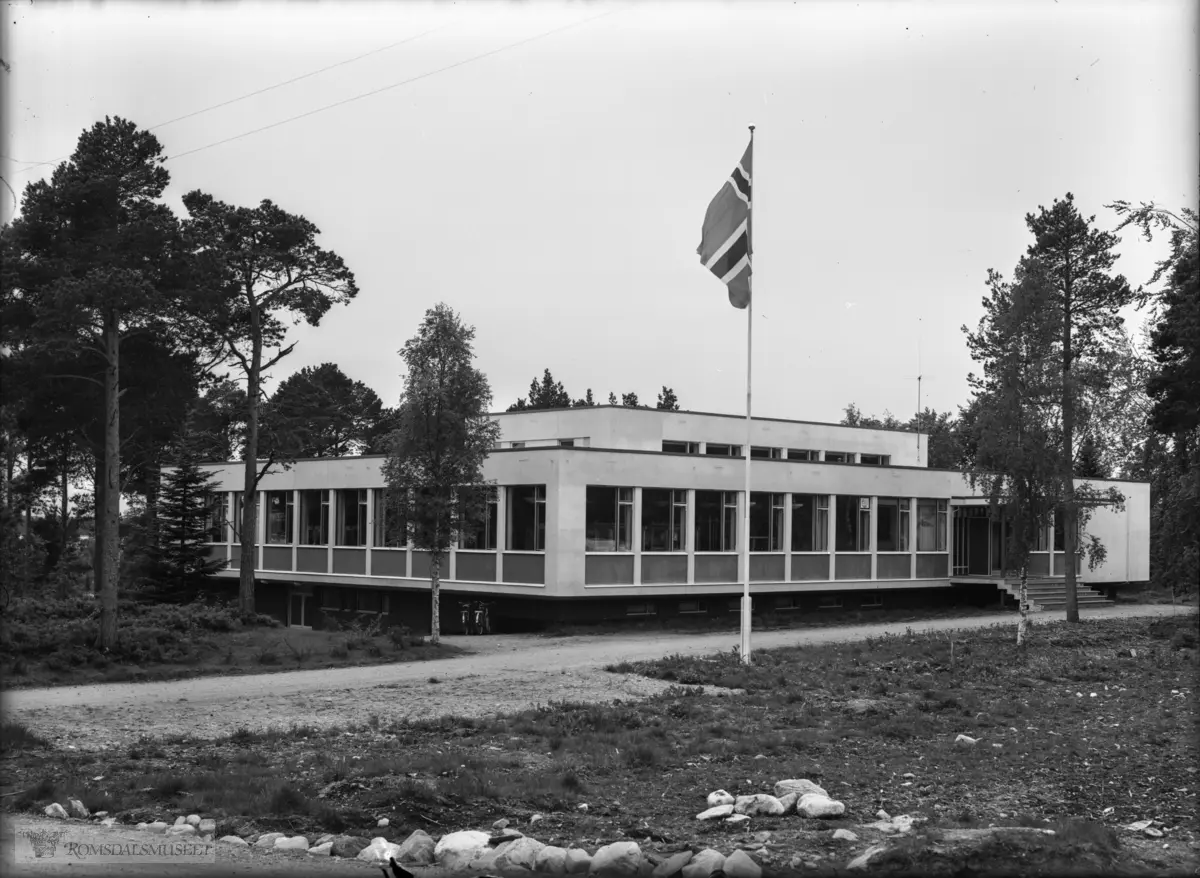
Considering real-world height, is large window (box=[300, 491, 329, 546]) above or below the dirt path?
above

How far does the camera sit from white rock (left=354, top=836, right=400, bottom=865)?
9302 mm

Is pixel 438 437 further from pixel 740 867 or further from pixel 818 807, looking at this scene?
pixel 740 867

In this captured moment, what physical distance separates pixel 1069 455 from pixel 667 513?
12.3m

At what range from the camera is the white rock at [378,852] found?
9.30 m

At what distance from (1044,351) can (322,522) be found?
26606mm

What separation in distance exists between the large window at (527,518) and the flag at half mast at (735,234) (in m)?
12.5

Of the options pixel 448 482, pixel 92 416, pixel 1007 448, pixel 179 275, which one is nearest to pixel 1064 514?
pixel 1007 448

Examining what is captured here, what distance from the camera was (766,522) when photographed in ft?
129

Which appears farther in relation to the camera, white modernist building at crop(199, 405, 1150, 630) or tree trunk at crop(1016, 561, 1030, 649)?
white modernist building at crop(199, 405, 1150, 630)

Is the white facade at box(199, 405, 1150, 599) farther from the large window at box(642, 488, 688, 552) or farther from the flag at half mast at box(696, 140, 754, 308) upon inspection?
the flag at half mast at box(696, 140, 754, 308)

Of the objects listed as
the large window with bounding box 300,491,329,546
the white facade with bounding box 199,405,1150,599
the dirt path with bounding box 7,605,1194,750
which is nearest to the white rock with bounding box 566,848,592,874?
the dirt path with bounding box 7,605,1194,750

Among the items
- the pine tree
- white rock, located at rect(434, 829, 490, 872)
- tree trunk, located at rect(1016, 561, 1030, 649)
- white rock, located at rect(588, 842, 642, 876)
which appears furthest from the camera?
the pine tree

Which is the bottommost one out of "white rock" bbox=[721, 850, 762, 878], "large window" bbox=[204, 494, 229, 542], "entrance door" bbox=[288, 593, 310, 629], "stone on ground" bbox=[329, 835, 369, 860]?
"entrance door" bbox=[288, 593, 310, 629]

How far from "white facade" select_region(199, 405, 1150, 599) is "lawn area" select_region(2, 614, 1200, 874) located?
14758 mm
